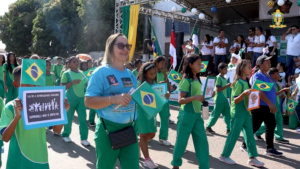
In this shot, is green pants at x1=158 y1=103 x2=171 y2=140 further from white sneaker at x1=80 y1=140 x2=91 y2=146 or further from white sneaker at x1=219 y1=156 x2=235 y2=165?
white sneaker at x1=80 y1=140 x2=91 y2=146

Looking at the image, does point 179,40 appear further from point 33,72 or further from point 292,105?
point 33,72

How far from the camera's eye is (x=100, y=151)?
274 cm

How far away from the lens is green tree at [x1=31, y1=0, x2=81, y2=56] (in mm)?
27500

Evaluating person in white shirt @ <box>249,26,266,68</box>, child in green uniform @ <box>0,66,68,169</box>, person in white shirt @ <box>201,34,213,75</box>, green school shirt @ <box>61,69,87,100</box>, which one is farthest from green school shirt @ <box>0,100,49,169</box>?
person in white shirt @ <box>201,34,213,75</box>

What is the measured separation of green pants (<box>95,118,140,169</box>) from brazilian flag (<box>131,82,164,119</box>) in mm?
314

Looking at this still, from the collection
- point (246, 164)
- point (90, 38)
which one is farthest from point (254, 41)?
point (90, 38)

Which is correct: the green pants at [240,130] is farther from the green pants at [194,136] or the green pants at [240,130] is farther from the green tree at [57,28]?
the green tree at [57,28]

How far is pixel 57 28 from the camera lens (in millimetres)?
28672

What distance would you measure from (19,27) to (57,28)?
813 centimetres

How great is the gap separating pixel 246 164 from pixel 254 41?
8216 mm

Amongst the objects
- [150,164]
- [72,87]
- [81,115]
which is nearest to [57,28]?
[72,87]

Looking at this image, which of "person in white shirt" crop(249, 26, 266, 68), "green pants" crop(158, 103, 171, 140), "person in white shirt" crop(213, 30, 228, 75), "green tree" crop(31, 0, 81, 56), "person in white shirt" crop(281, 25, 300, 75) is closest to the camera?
"green pants" crop(158, 103, 171, 140)

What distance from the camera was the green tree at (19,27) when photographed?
33844 mm

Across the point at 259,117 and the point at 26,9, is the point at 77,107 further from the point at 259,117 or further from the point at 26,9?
the point at 26,9
